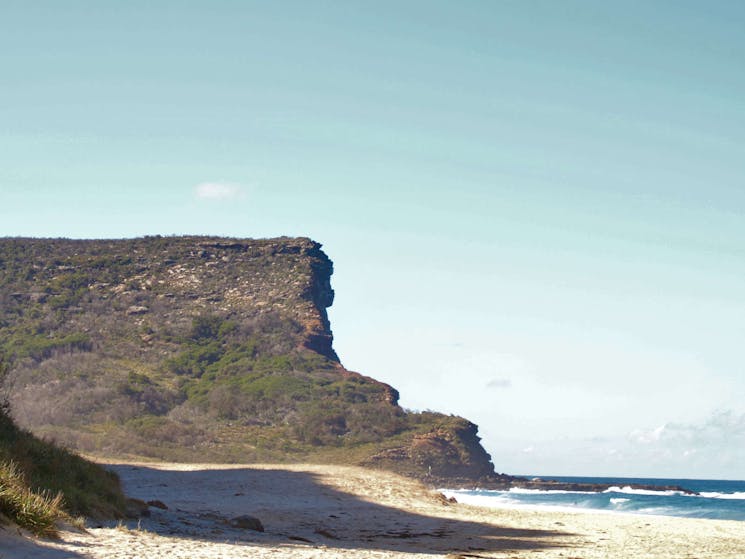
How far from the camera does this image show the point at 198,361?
95500 millimetres

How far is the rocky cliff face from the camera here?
3014 inches

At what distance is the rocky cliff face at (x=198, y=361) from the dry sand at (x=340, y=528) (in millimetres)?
28814

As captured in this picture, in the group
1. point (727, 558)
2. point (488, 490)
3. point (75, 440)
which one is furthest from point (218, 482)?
point (488, 490)

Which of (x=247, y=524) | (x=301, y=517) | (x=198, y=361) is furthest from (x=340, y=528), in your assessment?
(x=198, y=361)

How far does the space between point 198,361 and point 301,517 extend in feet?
222

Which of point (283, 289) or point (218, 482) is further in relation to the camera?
point (283, 289)

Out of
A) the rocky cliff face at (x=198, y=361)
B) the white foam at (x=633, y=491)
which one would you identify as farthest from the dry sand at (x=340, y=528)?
the white foam at (x=633, y=491)

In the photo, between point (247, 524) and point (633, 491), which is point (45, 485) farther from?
point (633, 491)

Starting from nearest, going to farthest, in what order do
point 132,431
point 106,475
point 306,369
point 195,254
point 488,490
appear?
point 106,475 → point 132,431 → point 488,490 → point 306,369 → point 195,254

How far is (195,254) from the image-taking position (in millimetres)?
118000

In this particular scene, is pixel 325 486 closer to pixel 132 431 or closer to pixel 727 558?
pixel 727 558

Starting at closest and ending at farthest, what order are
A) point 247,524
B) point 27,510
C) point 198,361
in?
1. point 27,510
2. point 247,524
3. point 198,361

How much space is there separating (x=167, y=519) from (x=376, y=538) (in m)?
6.09

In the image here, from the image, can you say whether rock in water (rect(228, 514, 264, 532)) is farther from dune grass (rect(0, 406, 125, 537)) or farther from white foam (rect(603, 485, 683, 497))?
white foam (rect(603, 485, 683, 497))
